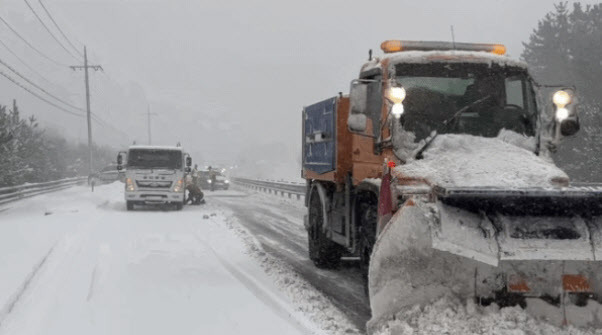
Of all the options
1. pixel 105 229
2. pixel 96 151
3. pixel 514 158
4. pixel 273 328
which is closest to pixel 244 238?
pixel 105 229

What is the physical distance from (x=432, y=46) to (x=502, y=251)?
3263 millimetres

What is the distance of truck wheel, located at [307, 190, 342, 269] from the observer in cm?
927

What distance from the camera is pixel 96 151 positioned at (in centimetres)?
7131

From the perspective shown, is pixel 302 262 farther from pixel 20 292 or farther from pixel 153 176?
pixel 153 176

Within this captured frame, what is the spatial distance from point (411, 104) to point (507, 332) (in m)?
2.57

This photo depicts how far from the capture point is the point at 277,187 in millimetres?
33562

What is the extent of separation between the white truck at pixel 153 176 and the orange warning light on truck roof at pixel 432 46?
16.5 metres

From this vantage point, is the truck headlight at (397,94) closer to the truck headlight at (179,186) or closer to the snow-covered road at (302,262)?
the snow-covered road at (302,262)

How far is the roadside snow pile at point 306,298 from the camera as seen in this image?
5867 mm

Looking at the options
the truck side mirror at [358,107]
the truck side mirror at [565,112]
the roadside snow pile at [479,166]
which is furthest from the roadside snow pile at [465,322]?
the truck side mirror at [565,112]

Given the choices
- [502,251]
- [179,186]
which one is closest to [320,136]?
[502,251]

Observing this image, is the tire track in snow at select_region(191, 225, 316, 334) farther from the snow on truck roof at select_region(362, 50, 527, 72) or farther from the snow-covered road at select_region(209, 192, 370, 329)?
the snow on truck roof at select_region(362, 50, 527, 72)

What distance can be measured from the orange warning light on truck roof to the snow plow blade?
106 inches

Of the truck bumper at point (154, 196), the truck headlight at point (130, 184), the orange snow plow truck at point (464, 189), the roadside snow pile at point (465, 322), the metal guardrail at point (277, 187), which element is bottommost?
the metal guardrail at point (277, 187)
